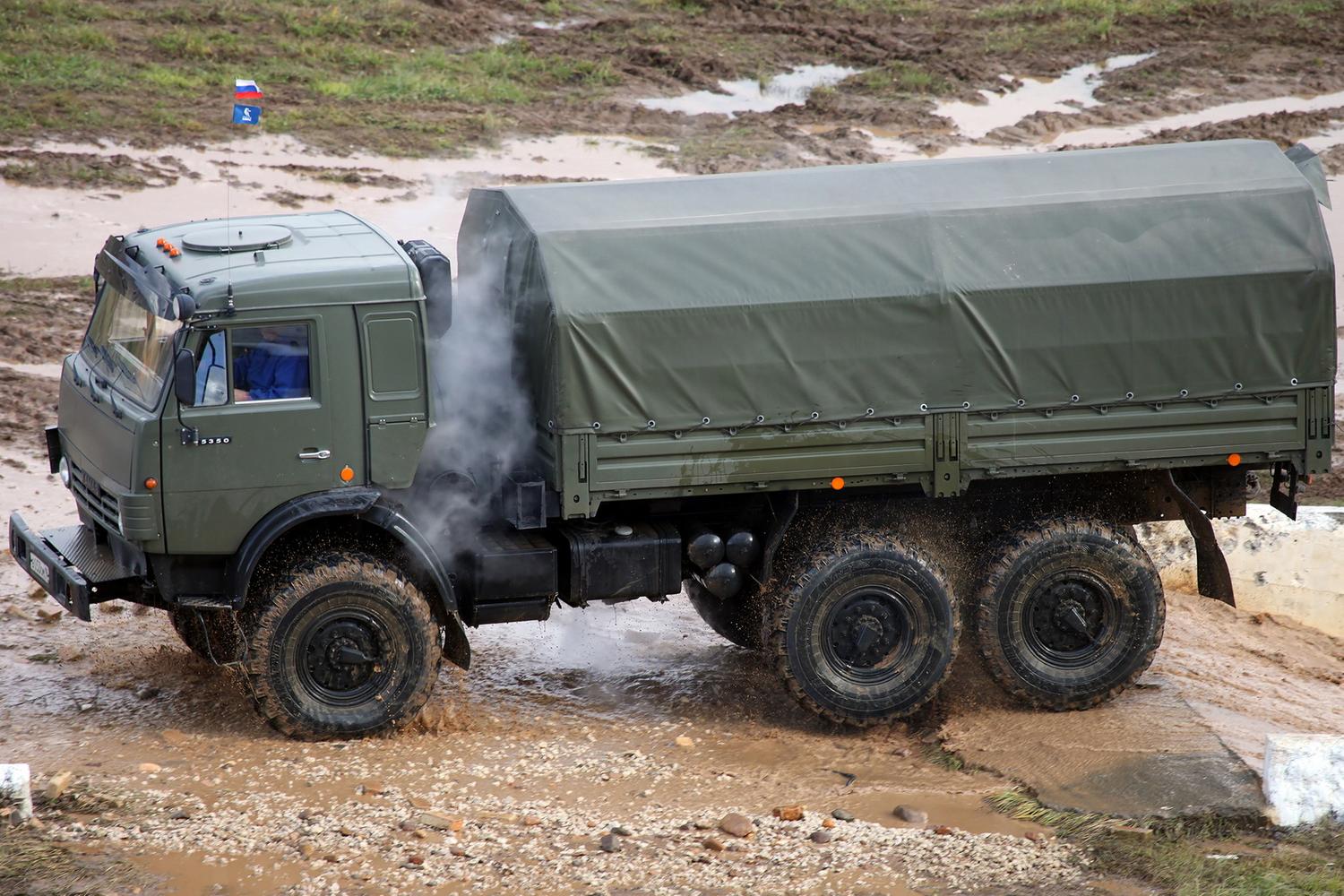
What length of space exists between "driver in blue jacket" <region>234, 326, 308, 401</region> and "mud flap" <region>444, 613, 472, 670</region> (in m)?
1.54

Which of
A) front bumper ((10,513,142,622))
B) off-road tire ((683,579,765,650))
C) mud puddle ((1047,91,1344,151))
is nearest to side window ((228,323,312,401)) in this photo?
front bumper ((10,513,142,622))

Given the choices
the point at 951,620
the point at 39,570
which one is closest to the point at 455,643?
the point at 39,570

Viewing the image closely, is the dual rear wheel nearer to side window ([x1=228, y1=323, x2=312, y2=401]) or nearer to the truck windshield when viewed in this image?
side window ([x1=228, y1=323, x2=312, y2=401])

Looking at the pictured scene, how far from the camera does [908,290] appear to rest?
8.45m

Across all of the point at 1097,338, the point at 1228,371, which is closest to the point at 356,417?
the point at 1097,338

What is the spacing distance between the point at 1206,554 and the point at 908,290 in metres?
2.58

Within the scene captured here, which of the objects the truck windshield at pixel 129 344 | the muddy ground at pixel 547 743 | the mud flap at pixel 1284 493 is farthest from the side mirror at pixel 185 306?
the mud flap at pixel 1284 493

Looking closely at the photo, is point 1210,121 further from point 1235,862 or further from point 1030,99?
point 1235,862

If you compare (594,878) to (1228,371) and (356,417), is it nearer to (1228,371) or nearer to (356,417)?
(356,417)

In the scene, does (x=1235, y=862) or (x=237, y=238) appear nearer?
(x=1235, y=862)

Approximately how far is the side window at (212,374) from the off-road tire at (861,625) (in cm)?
321

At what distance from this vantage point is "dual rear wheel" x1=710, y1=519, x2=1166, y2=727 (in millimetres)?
8836

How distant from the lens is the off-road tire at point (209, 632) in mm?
8781

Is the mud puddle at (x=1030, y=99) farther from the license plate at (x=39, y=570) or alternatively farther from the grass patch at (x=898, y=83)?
the license plate at (x=39, y=570)
